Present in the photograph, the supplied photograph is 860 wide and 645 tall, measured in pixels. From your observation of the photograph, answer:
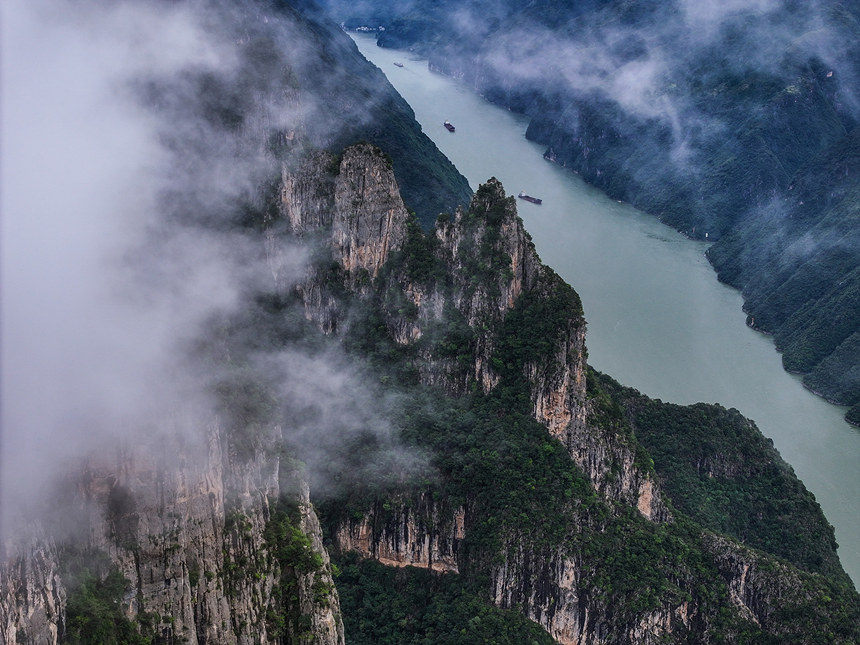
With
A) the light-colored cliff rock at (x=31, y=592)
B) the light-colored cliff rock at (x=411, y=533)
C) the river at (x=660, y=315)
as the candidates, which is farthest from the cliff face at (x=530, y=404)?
the light-colored cliff rock at (x=31, y=592)

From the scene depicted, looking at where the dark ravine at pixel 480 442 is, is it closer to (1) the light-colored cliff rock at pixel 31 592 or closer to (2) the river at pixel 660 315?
(1) the light-colored cliff rock at pixel 31 592

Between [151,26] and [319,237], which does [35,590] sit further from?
[151,26]

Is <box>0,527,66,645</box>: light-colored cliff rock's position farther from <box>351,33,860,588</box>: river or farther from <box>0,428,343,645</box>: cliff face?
<box>351,33,860,588</box>: river

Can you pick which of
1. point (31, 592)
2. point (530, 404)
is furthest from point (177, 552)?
point (530, 404)

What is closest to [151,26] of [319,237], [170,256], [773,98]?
[319,237]

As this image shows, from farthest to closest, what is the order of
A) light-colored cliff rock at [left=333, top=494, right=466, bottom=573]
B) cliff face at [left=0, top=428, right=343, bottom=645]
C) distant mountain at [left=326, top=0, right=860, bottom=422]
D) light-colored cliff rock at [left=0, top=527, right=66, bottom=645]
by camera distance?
1. distant mountain at [left=326, top=0, right=860, bottom=422]
2. light-colored cliff rock at [left=333, top=494, right=466, bottom=573]
3. cliff face at [left=0, top=428, right=343, bottom=645]
4. light-colored cliff rock at [left=0, top=527, right=66, bottom=645]

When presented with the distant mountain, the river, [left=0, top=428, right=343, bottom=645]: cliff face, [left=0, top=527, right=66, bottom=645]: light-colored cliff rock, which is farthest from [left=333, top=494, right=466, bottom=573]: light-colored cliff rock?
the distant mountain
